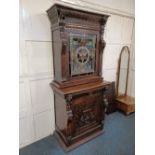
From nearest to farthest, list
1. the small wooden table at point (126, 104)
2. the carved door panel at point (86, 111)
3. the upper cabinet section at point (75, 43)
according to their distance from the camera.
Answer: the upper cabinet section at point (75, 43), the carved door panel at point (86, 111), the small wooden table at point (126, 104)

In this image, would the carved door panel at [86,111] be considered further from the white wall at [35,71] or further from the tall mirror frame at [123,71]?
the tall mirror frame at [123,71]

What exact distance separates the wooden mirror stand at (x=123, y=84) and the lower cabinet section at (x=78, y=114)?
33.7 inches

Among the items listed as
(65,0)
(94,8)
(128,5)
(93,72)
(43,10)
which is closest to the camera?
(43,10)

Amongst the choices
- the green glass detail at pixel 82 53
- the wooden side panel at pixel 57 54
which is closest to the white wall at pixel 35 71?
the wooden side panel at pixel 57 54

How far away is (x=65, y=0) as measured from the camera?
1.93 metres

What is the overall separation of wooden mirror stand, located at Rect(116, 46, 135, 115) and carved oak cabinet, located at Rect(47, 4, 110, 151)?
34.5 inches

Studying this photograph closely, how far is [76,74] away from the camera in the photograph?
1.92 meters

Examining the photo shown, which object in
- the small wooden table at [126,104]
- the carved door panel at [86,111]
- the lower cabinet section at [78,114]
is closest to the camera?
the lower cabinet section at [78,114]

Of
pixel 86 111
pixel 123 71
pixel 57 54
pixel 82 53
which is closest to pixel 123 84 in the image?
pixel 123 71

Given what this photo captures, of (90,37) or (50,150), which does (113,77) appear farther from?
(50,150)

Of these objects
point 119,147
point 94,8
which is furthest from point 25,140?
point 94,8

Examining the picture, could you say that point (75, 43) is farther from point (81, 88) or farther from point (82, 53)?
point (81, 88)

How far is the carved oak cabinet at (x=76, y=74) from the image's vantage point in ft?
5.58

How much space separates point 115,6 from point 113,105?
6.81 ft
